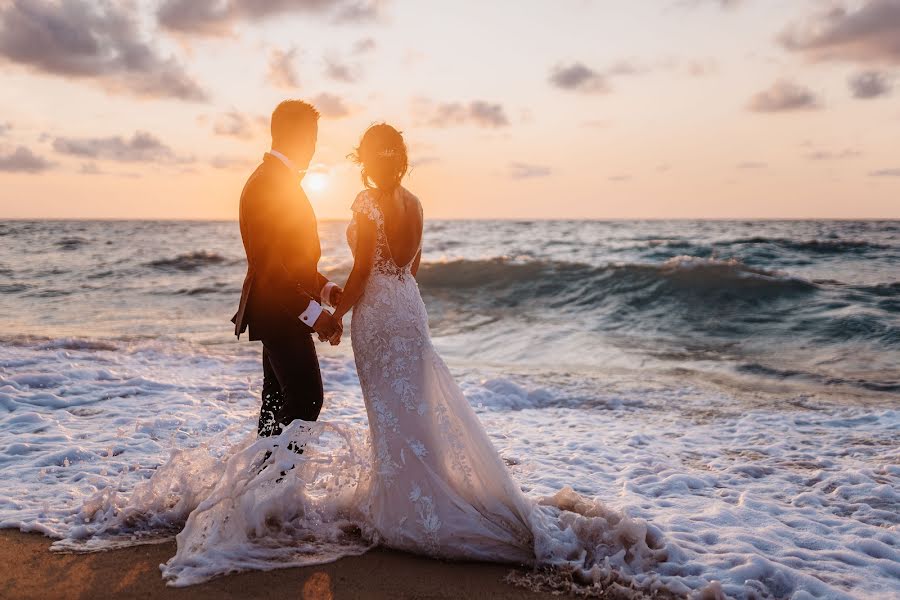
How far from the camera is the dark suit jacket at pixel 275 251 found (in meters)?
3.87

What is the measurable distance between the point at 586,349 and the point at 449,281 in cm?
1085

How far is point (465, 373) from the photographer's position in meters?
10.1

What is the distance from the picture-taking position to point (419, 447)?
12.9 ft

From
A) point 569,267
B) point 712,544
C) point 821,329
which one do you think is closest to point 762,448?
point 712,544

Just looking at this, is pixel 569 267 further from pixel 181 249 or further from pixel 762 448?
pixel 181 249

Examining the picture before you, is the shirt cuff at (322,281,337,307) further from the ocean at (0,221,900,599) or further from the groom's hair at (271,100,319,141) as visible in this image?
the groom's hair at (271,100,319,141)

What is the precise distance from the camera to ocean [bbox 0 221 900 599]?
171 inches

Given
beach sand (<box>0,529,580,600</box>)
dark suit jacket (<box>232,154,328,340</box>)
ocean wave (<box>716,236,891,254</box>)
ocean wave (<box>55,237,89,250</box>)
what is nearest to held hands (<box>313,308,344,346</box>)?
dark suit jacket (<box>232,154,328,340</box>)

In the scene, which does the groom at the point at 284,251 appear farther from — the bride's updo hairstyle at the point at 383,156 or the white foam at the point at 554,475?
the white foam at the point at 554,475

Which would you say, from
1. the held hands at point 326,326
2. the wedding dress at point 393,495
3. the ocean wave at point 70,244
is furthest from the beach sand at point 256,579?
the ocean wave at point 70,244

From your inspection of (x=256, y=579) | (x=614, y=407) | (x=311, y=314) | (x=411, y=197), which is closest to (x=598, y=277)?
(x=614, y=407)

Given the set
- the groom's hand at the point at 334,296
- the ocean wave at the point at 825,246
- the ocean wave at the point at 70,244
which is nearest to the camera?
the groom's hand at the point at 334,296

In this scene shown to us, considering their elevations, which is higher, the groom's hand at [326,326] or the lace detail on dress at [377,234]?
the lace detail on dress at [377,234]

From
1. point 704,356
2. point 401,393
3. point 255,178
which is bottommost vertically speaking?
point 704,356
